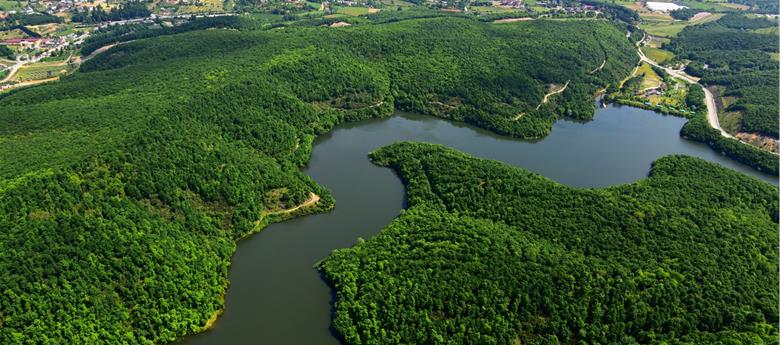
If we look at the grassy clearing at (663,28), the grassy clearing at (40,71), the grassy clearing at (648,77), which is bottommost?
the grassy clearing at (40,71)

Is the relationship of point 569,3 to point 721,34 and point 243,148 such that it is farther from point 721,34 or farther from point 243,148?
point 243,148

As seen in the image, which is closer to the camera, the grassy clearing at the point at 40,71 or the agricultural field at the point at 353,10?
the grassy clearing at the point at 40,71

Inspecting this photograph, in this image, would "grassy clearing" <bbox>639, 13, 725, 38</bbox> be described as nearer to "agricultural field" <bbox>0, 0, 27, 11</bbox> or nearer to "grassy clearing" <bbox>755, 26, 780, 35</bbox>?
"grassy clearing" <bbox>755, 26, 780, 35</bbox>

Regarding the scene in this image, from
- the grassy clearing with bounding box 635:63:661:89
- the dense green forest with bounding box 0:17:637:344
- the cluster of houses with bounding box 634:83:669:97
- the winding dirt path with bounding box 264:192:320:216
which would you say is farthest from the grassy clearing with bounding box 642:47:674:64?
the winding dirt path with bounding box 264:192:320:216

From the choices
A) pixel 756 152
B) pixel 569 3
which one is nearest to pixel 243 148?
pixel 756 152

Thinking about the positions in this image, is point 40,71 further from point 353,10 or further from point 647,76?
point 647,76

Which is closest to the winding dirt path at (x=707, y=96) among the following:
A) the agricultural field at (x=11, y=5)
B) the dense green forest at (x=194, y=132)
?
the dense green forest at (x=194, y=132)

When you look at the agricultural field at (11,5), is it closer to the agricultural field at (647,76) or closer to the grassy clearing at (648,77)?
the agricultural field at (647,76)

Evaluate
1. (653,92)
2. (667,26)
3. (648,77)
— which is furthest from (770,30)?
(653,92)
